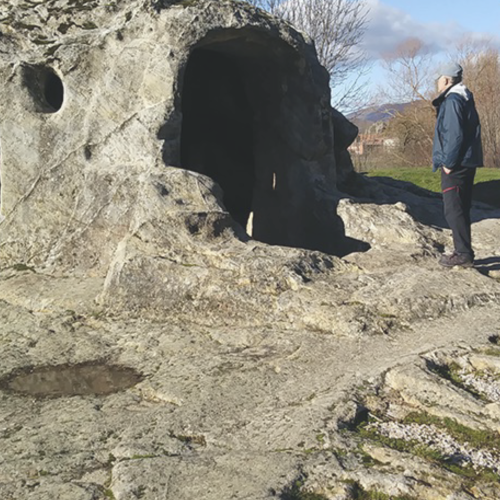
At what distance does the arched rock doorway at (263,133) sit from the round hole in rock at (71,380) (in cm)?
338

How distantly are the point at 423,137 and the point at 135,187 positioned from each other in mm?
26200

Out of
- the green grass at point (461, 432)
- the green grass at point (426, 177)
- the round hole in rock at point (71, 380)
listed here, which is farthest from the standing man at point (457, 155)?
the green grass at point (426, 177)

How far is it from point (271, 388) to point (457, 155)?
2.59 m

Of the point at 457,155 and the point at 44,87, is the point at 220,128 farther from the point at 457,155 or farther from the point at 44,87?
the point at 457,155

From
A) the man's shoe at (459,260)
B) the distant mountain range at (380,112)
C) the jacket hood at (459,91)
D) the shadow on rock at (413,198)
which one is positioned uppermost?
the distant mountain range at (380,112)

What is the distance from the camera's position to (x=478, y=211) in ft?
29.1

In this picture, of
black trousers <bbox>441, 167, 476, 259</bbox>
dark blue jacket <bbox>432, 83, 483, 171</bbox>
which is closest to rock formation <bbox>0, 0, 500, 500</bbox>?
black trousers <bbox>441, 167, 476, 259</bbox>

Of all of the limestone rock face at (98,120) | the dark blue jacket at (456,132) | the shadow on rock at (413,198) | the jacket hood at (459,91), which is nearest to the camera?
the dark blue jacket at (456,132)

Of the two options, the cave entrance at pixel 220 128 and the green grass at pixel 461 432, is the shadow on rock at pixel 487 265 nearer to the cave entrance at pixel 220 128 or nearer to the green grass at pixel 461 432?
the green grass at pixel 461 432

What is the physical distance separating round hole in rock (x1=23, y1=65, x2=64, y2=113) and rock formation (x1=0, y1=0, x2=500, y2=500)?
21 millimetres

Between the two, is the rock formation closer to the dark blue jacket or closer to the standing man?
the standing man

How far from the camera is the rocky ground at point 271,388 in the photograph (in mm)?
2947

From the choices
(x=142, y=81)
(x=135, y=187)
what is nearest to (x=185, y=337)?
(x=135, y=187)

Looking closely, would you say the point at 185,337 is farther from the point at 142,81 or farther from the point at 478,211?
the point at 478,211
